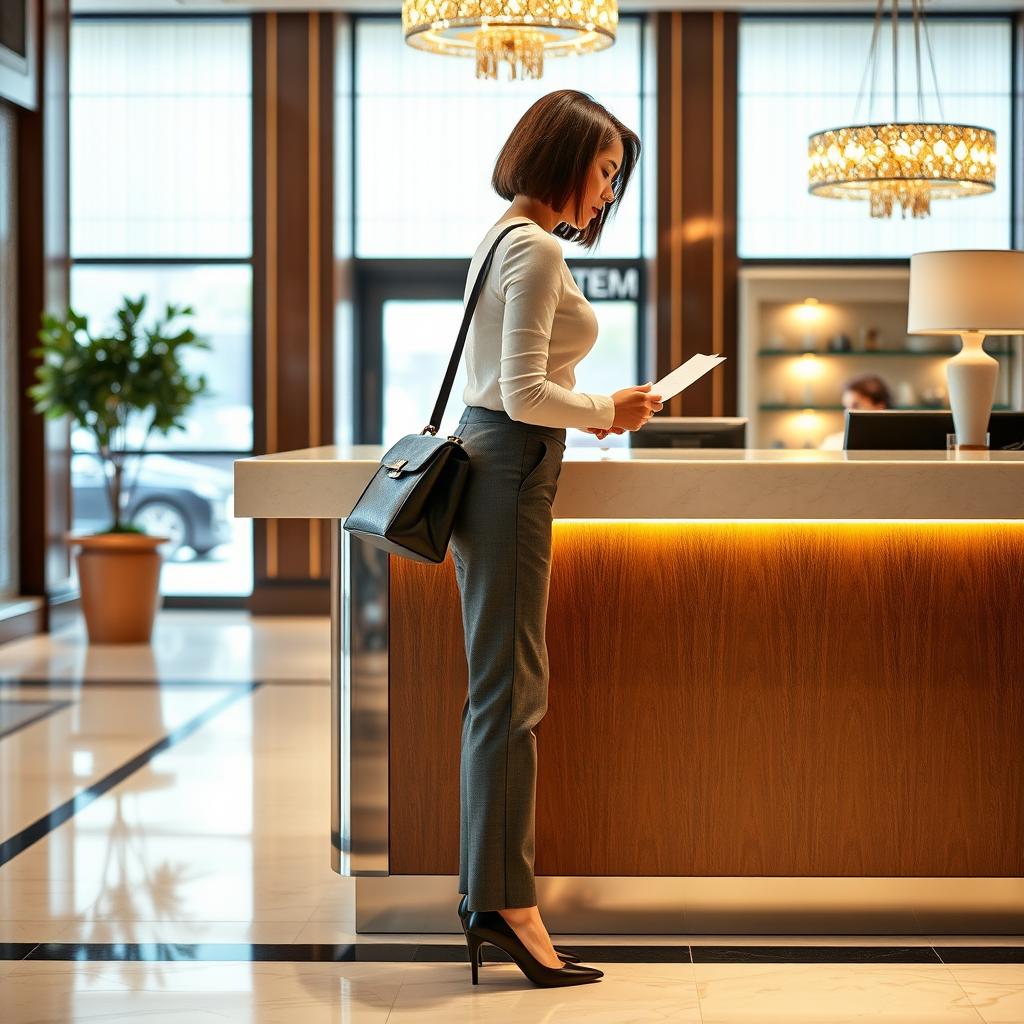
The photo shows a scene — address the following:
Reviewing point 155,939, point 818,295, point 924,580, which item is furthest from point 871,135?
point 155,939

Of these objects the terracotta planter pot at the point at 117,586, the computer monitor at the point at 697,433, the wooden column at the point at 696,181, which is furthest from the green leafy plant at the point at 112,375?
the computer monitor at the point at 697,433

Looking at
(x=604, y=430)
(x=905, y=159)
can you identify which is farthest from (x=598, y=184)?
(x=905, y=159)

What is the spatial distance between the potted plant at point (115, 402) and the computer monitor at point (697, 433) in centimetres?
413

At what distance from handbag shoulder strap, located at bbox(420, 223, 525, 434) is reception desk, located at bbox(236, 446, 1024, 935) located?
0.50m

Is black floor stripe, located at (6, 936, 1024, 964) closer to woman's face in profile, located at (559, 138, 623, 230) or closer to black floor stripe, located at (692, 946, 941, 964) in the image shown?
black floor stripe, located at (692, 946, 941, 964)

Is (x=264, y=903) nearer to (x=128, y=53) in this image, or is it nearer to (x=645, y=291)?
(x=645, y=291)

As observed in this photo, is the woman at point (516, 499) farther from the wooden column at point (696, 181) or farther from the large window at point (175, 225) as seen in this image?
the large window at point (175, 225)

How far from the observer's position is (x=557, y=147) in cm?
263

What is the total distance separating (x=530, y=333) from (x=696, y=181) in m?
7.01

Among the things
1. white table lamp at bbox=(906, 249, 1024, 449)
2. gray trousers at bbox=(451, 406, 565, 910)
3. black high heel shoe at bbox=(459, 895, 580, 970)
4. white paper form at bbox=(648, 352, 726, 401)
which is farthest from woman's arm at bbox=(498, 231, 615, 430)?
white table lamp at bbox=(906, 249, 1024, 449)

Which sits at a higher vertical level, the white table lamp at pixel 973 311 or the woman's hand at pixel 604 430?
the white table lamp at pixel 973 311

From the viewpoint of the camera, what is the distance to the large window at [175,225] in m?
9.47

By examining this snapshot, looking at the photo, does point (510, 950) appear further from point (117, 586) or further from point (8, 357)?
point (8, 357)

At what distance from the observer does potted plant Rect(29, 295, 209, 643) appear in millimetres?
7711
